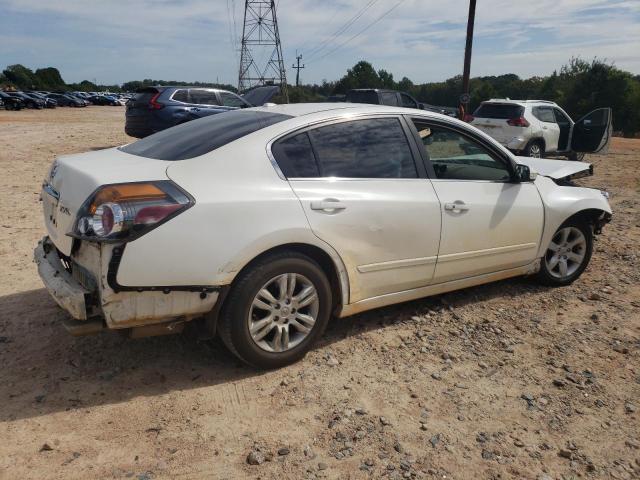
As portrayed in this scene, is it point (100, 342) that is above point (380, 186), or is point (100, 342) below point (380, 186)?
below

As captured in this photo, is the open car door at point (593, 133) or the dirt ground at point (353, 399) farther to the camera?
the open car door at point (593, 133)

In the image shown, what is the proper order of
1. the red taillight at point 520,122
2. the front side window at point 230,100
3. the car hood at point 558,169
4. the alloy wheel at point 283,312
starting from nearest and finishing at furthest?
the alloy wheel at point 283,312 → the car hood at point 558,169 → the red taillight at point 520,122 → the front side window at point 230,100

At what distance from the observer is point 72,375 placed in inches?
126

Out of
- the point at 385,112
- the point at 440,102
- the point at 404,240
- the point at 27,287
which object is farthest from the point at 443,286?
the point at 440,102

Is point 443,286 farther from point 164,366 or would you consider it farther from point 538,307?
point 164,366

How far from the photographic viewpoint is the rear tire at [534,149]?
13094 mm

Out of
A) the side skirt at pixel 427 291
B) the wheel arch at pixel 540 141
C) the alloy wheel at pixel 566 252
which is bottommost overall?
the side skirt at pixel 427 291

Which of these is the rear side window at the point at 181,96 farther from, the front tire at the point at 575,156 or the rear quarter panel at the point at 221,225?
the rear quarter panel at the point at 221,225

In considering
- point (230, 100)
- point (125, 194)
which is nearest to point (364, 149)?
point (125, 194)

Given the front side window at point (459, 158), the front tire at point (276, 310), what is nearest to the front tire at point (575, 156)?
the front side window at point (459, 158)

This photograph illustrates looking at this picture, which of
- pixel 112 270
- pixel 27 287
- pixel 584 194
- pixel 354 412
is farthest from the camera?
pixel 584 194

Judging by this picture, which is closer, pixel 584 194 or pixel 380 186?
pixel 380 186

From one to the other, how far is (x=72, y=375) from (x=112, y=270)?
0.94 m

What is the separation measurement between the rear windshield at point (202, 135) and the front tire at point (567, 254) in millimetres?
2719
